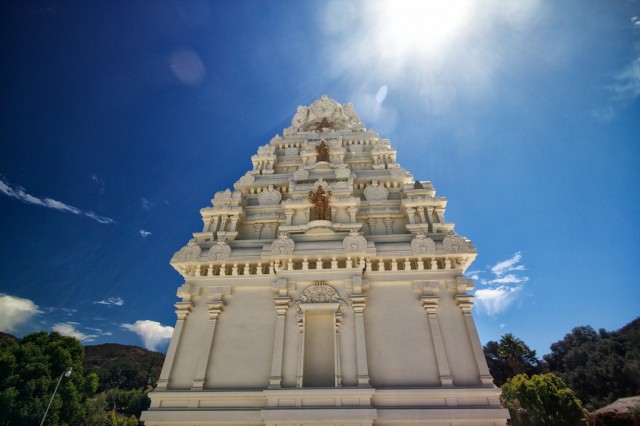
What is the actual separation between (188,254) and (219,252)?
1.48 meters

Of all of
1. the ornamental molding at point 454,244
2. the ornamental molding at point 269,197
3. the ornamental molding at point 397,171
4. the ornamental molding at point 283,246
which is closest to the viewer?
the ornamental molding at point 454,244

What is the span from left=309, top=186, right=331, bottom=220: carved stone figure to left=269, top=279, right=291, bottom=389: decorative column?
4083 mm

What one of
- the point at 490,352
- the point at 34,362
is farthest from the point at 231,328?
the point at 490,352

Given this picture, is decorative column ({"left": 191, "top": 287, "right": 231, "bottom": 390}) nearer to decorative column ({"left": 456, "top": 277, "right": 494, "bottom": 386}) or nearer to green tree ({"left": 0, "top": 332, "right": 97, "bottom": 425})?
decorative column ({"left": 456, "top": 277, "right": 494, "bottom": 386})

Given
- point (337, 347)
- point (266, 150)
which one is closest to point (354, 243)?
point (337, 347)

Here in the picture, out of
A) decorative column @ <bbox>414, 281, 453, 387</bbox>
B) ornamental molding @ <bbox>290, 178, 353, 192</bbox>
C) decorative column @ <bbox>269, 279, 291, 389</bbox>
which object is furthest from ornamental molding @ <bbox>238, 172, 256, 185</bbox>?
decorative column @ <bbox>414, 281, 453, 387</bbox>

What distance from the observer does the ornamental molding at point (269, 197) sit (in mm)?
17880

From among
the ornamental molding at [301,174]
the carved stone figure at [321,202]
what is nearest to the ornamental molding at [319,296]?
the carved stone figure at [321,202]

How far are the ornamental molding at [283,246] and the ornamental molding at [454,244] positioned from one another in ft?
22.3

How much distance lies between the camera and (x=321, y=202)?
16.2m

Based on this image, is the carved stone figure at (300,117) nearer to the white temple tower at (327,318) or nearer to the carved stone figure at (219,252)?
the white temple tower at (327,318)

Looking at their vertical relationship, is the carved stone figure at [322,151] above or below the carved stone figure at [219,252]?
above

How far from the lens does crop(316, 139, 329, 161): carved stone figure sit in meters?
20.0

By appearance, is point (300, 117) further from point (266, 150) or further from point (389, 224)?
point (389, 224)
